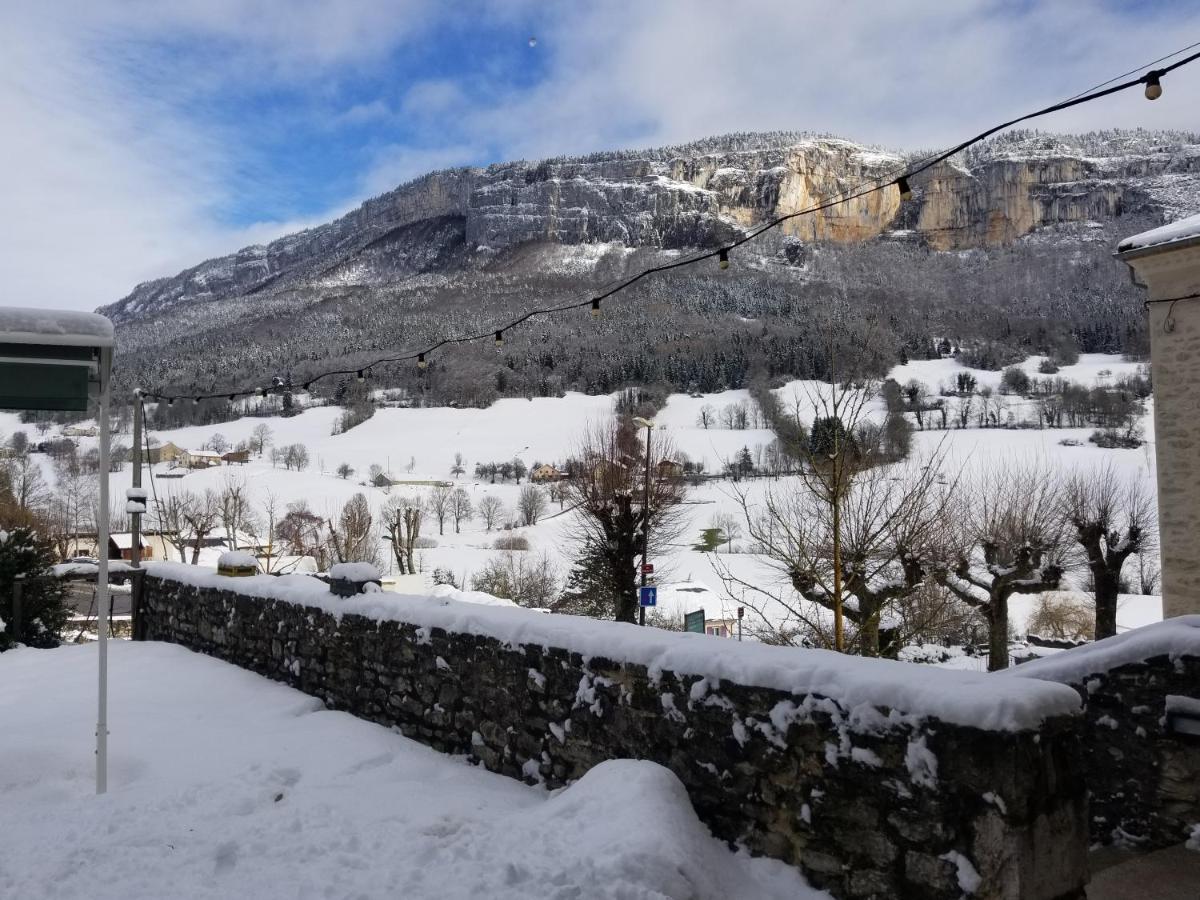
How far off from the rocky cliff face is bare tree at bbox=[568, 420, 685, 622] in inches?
5153

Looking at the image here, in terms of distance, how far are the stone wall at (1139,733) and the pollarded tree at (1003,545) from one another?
9755mm

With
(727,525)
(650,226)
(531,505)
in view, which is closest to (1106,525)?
(727,525)

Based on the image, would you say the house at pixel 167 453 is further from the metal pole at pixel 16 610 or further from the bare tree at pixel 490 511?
the metal pole at pixel 16 610

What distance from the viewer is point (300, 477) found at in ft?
239

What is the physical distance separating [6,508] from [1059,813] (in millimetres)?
36743

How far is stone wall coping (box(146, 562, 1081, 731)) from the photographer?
3045 mm

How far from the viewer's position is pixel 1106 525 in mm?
16938

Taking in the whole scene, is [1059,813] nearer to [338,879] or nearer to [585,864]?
[585,864]

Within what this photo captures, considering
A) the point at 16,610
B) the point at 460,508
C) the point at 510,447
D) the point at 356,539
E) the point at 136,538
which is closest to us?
the point at 16,610

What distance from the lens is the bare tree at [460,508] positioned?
6938 cm

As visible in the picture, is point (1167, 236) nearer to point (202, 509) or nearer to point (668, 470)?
point (668, 470)

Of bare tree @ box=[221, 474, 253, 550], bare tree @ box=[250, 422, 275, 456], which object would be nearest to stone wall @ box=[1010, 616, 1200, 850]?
bare tree @ box=[221, 474, 253, 550]

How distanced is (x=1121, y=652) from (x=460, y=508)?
6633 centimetres

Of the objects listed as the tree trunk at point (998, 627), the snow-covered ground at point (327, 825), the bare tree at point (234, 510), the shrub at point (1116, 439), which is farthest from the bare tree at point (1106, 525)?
the bare tree at point (234, 510)
